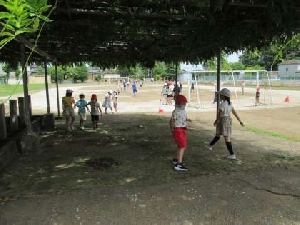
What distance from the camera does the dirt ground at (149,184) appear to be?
479 centimetres

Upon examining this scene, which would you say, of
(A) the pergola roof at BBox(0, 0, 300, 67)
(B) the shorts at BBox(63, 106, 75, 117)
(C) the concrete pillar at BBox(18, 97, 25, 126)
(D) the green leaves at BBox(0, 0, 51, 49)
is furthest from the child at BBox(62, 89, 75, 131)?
(D) the green leaves at BBox(0, 0, 51, 49)

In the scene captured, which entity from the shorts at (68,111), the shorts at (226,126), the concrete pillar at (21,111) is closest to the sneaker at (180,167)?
the shorts at (226,126)

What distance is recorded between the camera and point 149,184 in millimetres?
6090

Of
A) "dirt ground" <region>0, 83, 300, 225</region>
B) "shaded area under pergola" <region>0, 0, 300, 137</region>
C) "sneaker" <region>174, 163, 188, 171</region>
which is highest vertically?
"shaded area under pergola" <region>0, 0, 300, 137</region>

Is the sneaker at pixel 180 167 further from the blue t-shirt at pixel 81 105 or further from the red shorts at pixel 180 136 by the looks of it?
the blue t-shirt at pixel 81 105

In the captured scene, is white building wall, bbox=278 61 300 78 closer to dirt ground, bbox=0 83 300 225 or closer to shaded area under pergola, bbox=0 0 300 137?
dirt ground, bbox=0 83 300 225

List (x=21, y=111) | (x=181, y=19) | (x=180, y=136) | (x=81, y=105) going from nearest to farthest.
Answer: (x=181, y=19)
(x=180, y=136)
(x=21, y=111)
(x=81, y=105)

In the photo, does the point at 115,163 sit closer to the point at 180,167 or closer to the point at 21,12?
the point at 180,167

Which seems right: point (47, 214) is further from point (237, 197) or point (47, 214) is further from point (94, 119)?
point (94, 119)

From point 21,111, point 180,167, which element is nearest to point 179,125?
point 180,167

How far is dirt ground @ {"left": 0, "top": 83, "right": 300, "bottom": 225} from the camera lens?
15.7 feet

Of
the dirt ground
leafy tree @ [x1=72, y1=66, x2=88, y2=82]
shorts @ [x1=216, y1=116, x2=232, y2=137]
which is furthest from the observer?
leafy tree @ [x1=72, y1=66, x2=88, y2=82]

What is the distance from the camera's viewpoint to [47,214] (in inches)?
190

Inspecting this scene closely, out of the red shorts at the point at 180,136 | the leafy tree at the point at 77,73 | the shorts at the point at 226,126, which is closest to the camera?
the red shorts at the point at 180,136
